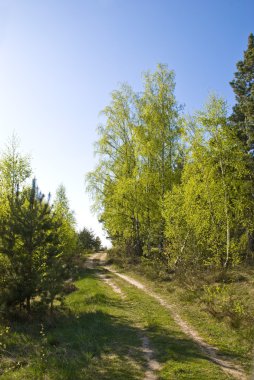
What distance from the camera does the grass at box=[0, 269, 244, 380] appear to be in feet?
28.7

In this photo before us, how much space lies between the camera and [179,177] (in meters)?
29.8

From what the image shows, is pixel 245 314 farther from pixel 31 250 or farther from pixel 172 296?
pixel 31 250

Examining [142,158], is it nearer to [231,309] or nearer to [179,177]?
[179,177]

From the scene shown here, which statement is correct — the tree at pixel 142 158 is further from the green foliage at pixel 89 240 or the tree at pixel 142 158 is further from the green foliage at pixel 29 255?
the green foliage at pixel 89 240

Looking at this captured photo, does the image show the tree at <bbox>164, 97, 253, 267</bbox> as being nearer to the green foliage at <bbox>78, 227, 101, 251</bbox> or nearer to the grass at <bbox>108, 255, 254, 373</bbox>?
the grass at <bbox>108, 255, 254, 373</bbox>

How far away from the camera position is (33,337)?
12422mm

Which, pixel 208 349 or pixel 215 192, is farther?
pixel 215 192

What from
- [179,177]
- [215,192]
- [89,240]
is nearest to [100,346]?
[215,192]

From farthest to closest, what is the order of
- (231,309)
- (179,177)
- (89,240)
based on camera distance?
1. (89,240)
2. (179,177)
3. (231,309)

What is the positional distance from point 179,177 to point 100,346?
2056 cm

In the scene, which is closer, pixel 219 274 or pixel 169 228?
pixel 219 274

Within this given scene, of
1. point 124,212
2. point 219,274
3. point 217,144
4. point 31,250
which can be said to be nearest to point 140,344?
point 31,250

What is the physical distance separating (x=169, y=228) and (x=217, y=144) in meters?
6.30

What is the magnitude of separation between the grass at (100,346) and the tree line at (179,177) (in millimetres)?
6436
